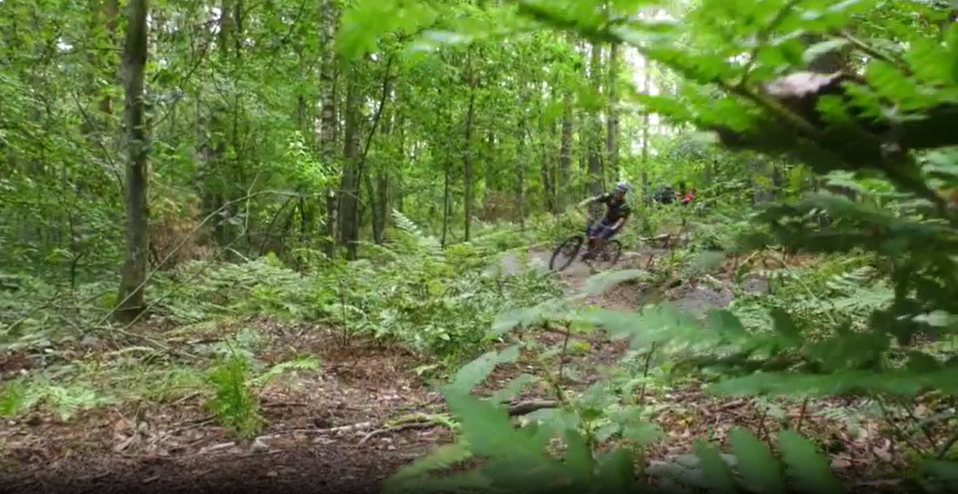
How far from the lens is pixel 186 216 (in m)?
9.23

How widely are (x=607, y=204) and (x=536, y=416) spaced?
Answer: 849 centimetres

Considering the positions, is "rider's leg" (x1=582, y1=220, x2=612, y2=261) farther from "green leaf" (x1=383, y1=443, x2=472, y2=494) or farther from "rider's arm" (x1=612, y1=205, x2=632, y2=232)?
"green leaf" (x1=383, y1=443, x2=472, y2=494)

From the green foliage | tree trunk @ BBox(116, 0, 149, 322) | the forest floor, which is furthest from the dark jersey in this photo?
the green foliage

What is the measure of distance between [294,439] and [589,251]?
299 inches

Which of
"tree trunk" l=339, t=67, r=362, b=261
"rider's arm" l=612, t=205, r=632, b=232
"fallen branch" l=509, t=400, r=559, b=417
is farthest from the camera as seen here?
"tree trunk" l=339, t=67, r=362, b=261

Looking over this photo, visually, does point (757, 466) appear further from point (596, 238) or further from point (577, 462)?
point (596, 238)

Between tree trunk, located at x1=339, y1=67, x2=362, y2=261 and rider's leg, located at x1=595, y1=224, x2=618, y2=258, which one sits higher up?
tree trunk, located at x1=339, y1=67, x2=362, y2=261

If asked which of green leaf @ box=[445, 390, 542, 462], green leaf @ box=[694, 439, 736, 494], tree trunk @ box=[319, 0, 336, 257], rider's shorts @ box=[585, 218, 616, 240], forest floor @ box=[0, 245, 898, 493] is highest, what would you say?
tree trunk @ box=[319, 0, 336, 257]

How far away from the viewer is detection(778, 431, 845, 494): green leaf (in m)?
0.87

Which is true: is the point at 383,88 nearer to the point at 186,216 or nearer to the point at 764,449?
the point at 186,216

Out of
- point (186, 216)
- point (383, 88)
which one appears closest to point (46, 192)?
point (186, 216)

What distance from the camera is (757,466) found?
0.89 meters

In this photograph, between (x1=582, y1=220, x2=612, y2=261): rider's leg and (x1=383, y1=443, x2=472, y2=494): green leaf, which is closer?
(x1=383, y1=443, x2=472, y2=494): green leaf

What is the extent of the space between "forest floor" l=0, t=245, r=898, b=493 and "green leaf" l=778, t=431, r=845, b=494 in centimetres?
73
